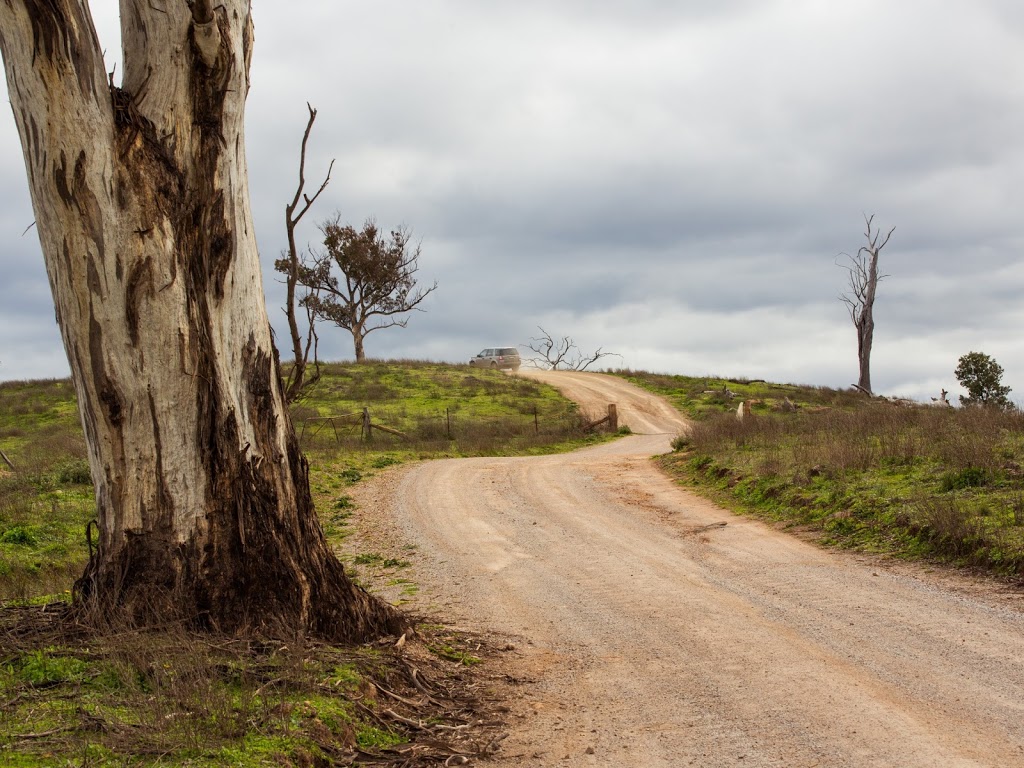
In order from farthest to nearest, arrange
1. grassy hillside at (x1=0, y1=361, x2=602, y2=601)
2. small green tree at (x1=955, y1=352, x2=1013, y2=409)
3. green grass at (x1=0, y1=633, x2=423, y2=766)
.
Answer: small green tree at (x1=955, y1=352, x2=1013, y2=409) < grassy hillside at (x1=0, y1=361, x2=602, y2=601) < green grass at (x1=0, y1=633, x2=423, y2=766)

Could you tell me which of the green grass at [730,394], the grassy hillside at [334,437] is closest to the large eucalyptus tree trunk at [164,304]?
the grassy hillside at [334,437]

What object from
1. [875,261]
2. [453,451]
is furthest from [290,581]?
[875,261]

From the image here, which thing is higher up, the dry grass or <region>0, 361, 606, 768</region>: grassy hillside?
the dry grass

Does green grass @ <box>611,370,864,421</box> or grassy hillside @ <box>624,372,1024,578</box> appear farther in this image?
green grass @ <box>611,370,864,421</box>

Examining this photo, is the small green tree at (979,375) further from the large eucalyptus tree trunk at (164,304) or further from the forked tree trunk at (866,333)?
the large eucalyptus tree trunk at (164,304)

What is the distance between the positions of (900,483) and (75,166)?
11.1 metres

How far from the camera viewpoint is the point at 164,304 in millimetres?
5871

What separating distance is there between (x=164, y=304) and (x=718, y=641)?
16.8 ft

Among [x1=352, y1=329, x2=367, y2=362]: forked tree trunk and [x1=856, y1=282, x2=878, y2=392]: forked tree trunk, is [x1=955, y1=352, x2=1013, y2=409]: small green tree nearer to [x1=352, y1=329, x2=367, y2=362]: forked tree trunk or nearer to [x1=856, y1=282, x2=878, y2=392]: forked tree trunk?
[x1=856, y1=282, x2=878, y2=392]: forked tree trunk

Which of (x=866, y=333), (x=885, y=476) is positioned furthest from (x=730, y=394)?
(x=885, y=476)

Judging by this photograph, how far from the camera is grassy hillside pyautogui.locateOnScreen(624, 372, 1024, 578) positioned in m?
9.96

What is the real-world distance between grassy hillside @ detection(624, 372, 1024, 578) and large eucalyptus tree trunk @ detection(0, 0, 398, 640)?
7.17 m

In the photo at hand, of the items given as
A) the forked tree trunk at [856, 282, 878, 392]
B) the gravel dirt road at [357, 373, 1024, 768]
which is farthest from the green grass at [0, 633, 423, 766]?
the forked tree trunk at [856, 282, 878, 392]

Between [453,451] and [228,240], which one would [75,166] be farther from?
[453,451]
